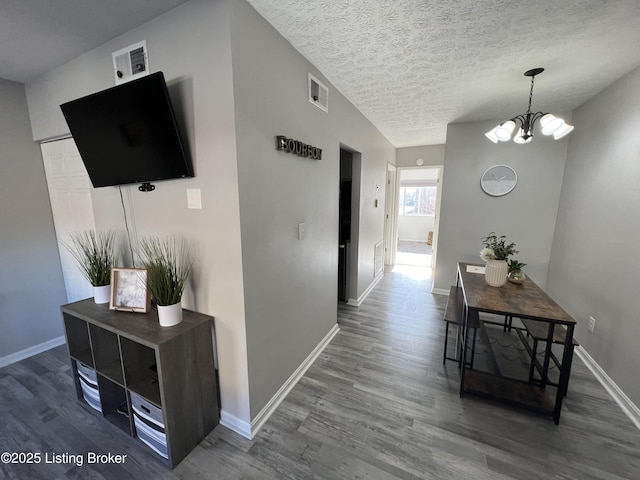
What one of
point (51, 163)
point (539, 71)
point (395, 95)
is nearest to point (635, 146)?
point (539, 71)

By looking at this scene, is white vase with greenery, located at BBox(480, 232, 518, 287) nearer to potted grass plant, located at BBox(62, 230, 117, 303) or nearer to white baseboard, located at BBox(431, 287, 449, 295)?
white baseboard, located at BBox(431, 287, 449, 295)

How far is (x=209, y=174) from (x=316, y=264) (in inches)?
47.4

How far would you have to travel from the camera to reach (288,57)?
1.67 m

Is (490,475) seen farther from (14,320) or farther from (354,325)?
(14,320)

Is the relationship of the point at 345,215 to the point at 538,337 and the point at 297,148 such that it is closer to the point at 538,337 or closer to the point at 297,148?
the point at 297,148

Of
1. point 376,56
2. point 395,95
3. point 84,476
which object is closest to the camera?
point 84,476

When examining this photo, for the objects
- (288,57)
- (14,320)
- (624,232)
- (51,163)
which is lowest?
(14,320)

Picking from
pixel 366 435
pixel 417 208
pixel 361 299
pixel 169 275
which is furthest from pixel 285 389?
pixel 417 208

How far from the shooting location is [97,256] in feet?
5.94

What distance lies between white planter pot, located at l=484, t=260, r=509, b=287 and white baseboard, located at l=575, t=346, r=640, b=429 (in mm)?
1030

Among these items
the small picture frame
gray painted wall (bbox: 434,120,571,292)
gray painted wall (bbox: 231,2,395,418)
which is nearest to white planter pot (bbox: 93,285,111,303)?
the small picture frame

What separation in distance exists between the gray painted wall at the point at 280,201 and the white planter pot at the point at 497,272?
143 centimetres

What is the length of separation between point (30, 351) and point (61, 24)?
2834 millimetres

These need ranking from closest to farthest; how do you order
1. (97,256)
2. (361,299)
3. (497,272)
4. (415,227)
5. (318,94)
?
1. (97,256)
2. (318,94)
3. (497,272)
4. (361,299)
5. (415,227)
